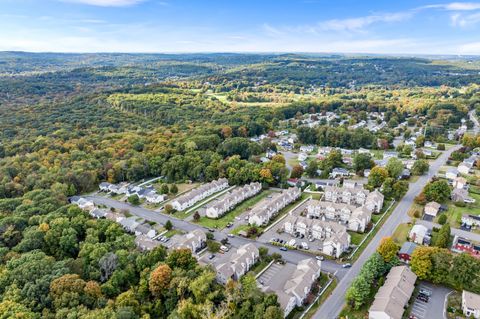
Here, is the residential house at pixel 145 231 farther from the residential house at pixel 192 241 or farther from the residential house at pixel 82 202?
the residential house at pixel 82 202

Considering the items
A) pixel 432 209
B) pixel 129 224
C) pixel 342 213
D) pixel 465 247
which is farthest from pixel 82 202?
pixel 465 247

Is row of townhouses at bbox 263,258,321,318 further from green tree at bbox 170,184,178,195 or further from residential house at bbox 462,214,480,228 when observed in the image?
green tree at bbox 170,184,178,195

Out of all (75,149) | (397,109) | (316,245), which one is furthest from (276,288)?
(397,109)

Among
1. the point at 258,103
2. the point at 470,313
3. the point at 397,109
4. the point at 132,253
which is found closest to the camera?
the point at 470,313

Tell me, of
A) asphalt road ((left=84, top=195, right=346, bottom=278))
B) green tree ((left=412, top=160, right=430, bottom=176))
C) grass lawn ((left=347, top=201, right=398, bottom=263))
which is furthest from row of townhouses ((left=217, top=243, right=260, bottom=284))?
green tree ((left=412, top=160, right=430, bottom=176))

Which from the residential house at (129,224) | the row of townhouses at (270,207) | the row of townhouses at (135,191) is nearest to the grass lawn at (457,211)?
the row of townhouses at (270,207)

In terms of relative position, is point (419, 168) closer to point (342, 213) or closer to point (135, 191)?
point (342, 213)

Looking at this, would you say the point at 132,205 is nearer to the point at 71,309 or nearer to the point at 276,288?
the point at 71,309
